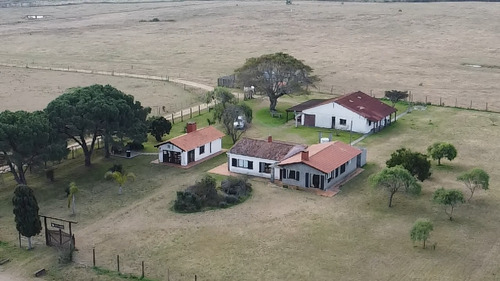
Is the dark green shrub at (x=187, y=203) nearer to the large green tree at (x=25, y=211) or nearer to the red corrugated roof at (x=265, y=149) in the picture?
the red corrugated roof at (x=265, y=149)

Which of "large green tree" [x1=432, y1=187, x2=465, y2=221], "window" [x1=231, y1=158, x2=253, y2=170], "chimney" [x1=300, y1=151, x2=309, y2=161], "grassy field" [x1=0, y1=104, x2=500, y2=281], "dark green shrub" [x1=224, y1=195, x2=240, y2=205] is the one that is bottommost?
"grassy field" [x1=0, y1=104, x2=500, y2=281]

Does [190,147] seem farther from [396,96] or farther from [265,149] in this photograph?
[396,96]

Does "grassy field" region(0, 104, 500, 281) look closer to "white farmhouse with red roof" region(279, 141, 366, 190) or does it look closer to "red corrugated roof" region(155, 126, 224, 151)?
"white farmhouse with red roof" region(279, 141, 366, 190)

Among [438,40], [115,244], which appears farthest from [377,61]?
[115,244]

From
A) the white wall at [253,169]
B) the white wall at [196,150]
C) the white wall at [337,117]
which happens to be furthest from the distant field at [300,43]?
the white wall at [253,169]

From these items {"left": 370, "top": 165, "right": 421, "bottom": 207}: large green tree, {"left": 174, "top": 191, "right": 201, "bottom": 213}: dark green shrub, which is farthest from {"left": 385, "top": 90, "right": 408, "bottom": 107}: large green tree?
{"left": 174, "top": 191, "right": 201, "bottom": 213}: dark green shrub
